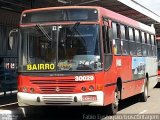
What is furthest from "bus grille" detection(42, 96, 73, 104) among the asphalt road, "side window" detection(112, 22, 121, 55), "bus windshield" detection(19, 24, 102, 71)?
"side window" detection(112, 22, 121, 55)

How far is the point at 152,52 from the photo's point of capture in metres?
19.0

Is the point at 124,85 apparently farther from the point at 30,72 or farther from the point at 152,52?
the point at 152,52

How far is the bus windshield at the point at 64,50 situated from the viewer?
36.8 feet

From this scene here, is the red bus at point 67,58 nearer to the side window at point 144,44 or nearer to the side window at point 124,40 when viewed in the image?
the side window at point 124,40

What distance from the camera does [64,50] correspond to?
11.4m

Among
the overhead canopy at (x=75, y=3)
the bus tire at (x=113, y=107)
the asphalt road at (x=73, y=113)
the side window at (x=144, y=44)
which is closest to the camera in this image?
the asphalt road at (x=73, y=113)

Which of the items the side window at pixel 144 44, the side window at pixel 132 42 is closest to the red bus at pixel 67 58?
the side window at pixel 132 42

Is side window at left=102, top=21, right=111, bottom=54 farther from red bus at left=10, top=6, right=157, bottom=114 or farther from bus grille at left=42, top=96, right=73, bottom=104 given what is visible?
bus grille at left=42, top=96, right=73, bottom=104


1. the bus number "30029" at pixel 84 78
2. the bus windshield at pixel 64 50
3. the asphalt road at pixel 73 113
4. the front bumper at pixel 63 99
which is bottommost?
the asphalt road at pixel 73 113

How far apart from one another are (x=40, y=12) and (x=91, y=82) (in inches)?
91.4

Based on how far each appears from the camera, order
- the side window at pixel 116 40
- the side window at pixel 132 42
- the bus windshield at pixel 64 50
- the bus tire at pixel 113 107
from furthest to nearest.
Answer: the side window at pixel 132 42 < the side window at pixel 116 40 < the bus tire at pixel 113 107 < the bus windshield at pixel 64 50

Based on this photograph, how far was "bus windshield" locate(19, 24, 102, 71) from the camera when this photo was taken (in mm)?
11220

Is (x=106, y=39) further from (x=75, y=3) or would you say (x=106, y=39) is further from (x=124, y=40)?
(x=75, y=3)

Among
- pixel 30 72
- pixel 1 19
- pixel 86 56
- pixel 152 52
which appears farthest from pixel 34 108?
pixel 1 19
